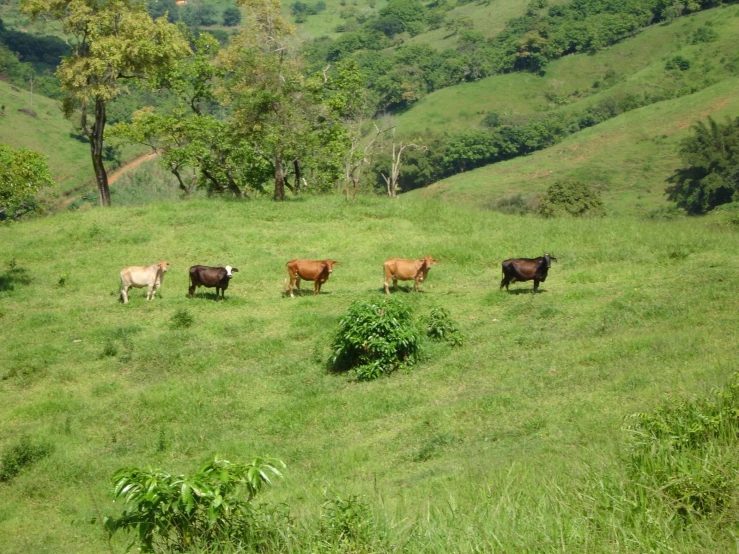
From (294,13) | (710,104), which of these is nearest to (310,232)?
(710,104)

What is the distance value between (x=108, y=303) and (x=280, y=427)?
8.24 meters

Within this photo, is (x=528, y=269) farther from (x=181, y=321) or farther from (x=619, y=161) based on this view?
(x=619, y=161)

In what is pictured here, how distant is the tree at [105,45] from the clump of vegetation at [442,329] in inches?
619

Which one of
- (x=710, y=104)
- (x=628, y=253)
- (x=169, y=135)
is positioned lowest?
(x=628, y=253)

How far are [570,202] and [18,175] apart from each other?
65.2ft

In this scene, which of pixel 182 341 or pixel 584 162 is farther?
pixel 584 162

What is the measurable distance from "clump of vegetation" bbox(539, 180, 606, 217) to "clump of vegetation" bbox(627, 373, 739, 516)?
24257mm

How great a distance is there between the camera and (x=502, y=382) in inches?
474

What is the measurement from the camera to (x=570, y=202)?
31.9 meters

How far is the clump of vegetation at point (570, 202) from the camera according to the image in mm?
31344

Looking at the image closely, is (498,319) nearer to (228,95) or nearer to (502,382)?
(502,382)

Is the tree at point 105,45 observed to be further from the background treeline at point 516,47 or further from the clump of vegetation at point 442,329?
the background treeline at point 516,47

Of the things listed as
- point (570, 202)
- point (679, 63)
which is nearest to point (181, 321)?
point (570, 202)

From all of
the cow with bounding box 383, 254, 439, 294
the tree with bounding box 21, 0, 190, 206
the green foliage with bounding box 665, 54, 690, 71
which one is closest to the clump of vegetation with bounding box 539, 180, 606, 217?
the cow with bounding box 383, 254, 439, 294
